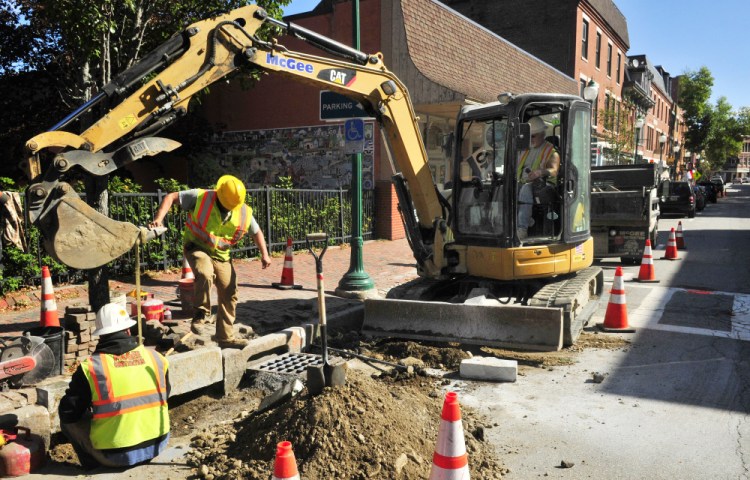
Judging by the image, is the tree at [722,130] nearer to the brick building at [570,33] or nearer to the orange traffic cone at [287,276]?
the brick building at [570,33]

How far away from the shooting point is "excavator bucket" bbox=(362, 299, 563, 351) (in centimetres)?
594

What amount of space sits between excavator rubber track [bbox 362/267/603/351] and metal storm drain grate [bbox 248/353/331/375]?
0.98 metres

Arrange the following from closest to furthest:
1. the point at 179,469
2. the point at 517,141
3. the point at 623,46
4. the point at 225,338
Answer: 1. the point at 179,469
2. the point at 225,338
3. the point at 517,141
4. the point at 623,46

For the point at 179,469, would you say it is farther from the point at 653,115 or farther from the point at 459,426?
the point at 653,115

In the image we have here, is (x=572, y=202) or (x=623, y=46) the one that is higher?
(x=623, y=46)

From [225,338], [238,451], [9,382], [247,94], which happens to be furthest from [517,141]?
[247,94]

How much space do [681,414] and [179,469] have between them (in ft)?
12.8

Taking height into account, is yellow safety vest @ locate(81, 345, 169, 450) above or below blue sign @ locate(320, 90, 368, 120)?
below

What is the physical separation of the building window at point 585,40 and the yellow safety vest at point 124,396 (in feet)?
105

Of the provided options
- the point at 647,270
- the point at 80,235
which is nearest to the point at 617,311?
the point at 647,270

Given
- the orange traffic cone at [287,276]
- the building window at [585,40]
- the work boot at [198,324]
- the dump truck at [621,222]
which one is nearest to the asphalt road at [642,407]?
the work boot at [198,324]

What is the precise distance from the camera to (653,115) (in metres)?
51.9

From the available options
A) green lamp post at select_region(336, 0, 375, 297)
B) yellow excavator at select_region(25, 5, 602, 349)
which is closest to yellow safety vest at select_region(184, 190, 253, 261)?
yellow excavator at select_region(25, 5, 602, 349)

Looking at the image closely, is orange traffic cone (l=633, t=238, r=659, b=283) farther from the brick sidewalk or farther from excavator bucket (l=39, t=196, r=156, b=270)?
excavator bucket (l=39, t=196, r=156, b=270)
